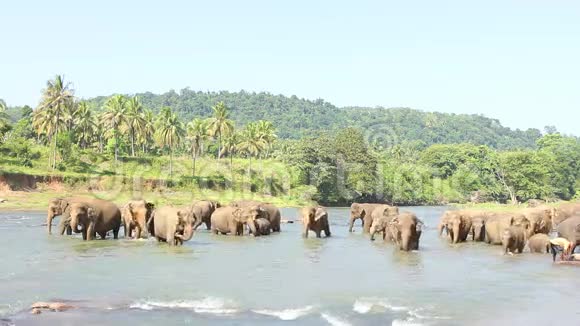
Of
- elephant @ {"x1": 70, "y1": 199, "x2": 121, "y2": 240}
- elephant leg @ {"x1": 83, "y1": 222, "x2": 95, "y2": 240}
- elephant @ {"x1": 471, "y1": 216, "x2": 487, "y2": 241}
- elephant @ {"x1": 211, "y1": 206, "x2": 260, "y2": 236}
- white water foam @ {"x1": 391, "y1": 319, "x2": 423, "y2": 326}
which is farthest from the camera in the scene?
elephant @ {"x1": 211, "y1": 206, "x2": 260, "y2": 236}

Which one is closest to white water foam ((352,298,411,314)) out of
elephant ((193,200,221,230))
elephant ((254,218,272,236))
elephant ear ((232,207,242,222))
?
elephant ((254,218,272,236))

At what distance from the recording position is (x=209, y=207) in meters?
44.9

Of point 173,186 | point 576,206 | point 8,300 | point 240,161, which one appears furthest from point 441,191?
point 8,300

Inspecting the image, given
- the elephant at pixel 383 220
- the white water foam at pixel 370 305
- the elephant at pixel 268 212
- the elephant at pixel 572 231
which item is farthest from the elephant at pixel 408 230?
the elephant at pixel 268 212

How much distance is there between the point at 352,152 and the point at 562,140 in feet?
269

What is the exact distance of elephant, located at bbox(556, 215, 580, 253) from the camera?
90.1ft

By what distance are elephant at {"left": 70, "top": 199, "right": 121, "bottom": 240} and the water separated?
2.32ft

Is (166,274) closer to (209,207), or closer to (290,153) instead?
(209,207)

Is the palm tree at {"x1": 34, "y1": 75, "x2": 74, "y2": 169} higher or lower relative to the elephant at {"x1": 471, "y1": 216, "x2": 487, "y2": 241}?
higher

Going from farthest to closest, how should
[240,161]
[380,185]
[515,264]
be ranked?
[240,161] < [380,185] < [515,264]

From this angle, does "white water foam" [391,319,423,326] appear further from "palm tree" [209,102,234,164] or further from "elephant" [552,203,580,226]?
"palm tree" [209,102,234,164]

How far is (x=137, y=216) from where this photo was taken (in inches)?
1344

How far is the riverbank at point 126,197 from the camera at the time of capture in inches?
2997

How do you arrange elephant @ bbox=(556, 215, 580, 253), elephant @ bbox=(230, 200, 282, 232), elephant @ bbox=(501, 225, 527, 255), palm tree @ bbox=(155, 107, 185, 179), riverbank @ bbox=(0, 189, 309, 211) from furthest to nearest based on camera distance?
palm tree @ bbox=(155, 107, 185, 179), riverbank @ bbox=(0, 189, 309, 211), elephant @ bbox=(230, 200, 282, 232), elephant @ bbox=(501, 225, 527, 255), elephant @ bbox=(556, 215, 580, 253)
